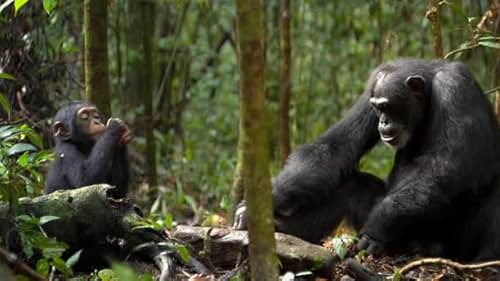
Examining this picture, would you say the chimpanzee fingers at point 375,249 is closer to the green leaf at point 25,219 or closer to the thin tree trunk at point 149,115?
the green leaf at point 25,219

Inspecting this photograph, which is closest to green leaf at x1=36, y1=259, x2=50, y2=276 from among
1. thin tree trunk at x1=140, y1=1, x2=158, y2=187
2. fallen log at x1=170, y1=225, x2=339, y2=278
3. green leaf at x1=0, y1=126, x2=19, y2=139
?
green leaf at x1=0, y1=126, x2=19, y2=139

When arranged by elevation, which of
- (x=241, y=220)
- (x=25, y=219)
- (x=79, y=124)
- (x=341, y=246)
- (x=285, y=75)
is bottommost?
(x=341, y=246)

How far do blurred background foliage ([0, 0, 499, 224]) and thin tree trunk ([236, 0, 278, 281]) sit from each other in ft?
13.3

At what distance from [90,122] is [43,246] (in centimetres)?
245

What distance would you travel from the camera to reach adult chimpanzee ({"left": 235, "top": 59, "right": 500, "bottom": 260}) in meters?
5.98

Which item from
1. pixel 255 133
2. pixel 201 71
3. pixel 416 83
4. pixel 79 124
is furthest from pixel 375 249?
pixel 201 71

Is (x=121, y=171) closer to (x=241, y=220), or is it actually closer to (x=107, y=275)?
(x=241, y=220)

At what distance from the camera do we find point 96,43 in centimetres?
659

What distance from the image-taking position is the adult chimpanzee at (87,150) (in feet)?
22.0

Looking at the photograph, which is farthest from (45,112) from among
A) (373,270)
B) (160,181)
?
(373,270)

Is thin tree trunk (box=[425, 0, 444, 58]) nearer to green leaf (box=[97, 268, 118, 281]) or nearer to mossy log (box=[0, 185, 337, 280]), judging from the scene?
mossy log (box=[0, 185, 337, 280])

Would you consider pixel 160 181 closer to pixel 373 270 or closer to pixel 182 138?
pixel 182 138

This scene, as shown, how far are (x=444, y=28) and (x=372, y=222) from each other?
283 inches

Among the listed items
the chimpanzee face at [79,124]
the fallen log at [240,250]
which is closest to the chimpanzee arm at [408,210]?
the fallen log at [240,250]
